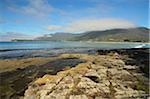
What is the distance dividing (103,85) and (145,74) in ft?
19.2

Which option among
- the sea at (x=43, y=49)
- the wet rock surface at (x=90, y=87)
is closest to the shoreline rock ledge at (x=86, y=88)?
the wet rock surface at (x=90, y=87)

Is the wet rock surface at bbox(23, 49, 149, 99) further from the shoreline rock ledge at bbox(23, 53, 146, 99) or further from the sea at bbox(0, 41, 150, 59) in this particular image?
the sea at bbox(0, 41, 150, 59)

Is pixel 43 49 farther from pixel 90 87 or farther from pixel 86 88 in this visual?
pixel 86 88

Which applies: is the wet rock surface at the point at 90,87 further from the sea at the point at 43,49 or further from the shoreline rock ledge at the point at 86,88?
the sea at the point at 43,49

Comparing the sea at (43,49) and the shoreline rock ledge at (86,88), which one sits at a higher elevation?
the shoreline rock ledge at (86,88)

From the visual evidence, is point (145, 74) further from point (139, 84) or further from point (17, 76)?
point (17, 76)

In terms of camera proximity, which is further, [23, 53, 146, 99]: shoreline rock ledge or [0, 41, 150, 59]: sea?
[0, 41, 150, 59]: sea

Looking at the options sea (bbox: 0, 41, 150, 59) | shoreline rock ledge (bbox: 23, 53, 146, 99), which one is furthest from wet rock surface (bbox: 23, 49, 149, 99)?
sea (bbox: 0, 41, 150, 59)

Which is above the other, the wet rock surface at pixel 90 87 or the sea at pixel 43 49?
the wet rock surface at pixel 90 87

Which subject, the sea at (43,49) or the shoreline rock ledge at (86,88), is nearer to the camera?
the shoreline rock ledge at (86,88)

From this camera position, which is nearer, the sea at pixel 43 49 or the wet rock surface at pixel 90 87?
the wet rock surface at pixel 90 87

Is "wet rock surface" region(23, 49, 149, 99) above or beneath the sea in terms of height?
above

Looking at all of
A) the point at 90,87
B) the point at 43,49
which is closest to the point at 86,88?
the point at 90,87

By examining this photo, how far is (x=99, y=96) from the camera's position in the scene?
11.2m
